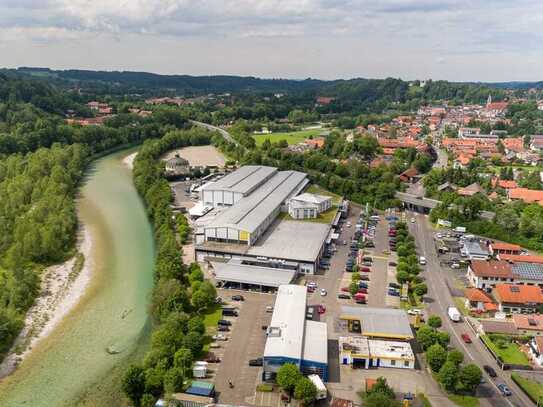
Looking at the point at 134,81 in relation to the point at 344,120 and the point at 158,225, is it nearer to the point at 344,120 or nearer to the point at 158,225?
the point at 344,120

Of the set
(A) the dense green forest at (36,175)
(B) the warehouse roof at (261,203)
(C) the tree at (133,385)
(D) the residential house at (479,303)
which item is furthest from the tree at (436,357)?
(A) the dense green forest at (36,175)

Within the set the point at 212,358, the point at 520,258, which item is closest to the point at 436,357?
the point at 212,358

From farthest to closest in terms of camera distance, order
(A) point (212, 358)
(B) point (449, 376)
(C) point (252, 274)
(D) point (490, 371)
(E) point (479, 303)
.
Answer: (C) point (252, 274) → (E) point (479, 303) → (A) point (212, 358) → (D) point (490, 371) → (B) point (449, 376)

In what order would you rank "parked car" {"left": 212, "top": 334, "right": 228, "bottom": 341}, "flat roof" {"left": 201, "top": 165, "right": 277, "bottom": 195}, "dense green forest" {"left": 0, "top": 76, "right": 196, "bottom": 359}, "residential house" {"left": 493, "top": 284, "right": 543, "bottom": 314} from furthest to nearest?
"flat roof" {"left": 201, "top": 165, "right": 277, "bottom": 195}
"dense green forest" {"left": 0, "top": 76, "right": 196, "bottom": 359}
"residential house" {"left": 493, "top": 284, "right": 543, "bottom": 314}
"parked car" {"left": 212, "top": 334, "right": 228, "bottom": 341}

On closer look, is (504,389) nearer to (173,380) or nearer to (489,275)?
(489,275)

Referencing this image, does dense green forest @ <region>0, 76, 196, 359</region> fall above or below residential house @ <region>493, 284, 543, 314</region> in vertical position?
above

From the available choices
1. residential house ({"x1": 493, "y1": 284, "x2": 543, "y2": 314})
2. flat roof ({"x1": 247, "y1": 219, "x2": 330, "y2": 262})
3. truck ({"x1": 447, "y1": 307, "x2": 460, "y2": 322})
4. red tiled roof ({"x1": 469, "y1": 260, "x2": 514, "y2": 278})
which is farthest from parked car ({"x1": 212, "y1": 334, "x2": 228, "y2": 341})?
red tiled roof ({"x1": 469, "y1": 260, "x2": 514, "y2": 278})

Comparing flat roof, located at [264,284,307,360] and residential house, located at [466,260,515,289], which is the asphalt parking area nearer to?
flat roof, located at [264,284,307,360]

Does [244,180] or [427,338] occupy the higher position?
[244,180]
